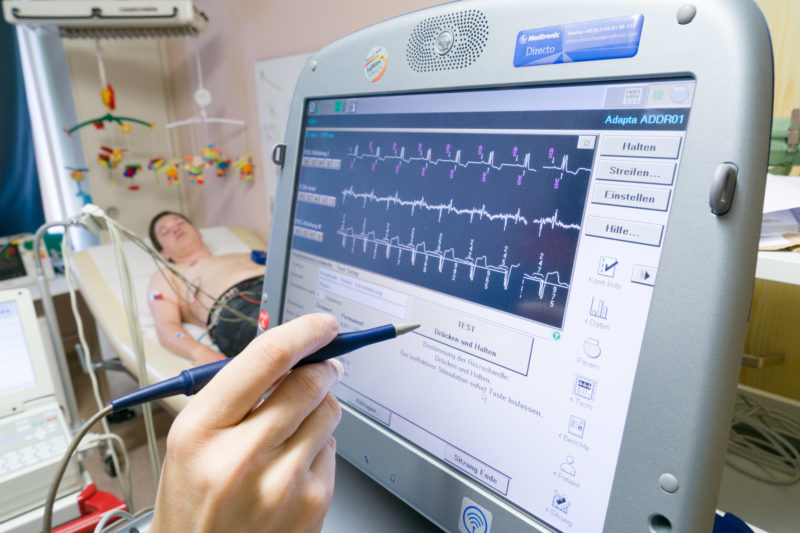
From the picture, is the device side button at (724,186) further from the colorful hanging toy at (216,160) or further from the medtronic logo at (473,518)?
the colorful hanging toy at (216,160)

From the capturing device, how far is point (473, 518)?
Result: 1.31 ft

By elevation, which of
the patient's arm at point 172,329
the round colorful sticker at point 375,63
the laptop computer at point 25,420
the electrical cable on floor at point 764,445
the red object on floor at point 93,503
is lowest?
the patient's arm at point 172,329

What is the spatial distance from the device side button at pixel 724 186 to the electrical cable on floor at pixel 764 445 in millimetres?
535

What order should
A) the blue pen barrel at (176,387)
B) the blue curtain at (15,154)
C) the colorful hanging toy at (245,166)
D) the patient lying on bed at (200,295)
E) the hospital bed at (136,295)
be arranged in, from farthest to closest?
the blue curtain at (15,154) → the colorful hanging toy at (245,166) → the patient lying on bed at (200,295) → the hospital bed at (136,295) → the blue pen barrel at (176,387)

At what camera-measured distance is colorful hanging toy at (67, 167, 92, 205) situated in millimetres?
2509

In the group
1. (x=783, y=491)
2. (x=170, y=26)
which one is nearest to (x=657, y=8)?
(x=783, y=491)

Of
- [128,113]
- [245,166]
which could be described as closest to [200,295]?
[245,166]

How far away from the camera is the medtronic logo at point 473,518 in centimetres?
39

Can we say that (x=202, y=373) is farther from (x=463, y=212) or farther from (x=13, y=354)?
(x=13, y=354)

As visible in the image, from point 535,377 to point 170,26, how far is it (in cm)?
234

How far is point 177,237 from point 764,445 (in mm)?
2379

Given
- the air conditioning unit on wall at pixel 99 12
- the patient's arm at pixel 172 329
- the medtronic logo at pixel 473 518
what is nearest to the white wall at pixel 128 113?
the air conditioning unit on wall at pixel 99 12

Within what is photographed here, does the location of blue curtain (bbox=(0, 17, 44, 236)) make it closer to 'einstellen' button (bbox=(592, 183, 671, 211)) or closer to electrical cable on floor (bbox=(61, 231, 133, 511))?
electrical cable on floor (bbox=(61, 231, 133, 511))

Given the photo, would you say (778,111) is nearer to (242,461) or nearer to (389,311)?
(389,311)
